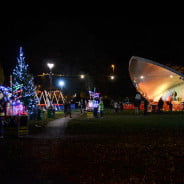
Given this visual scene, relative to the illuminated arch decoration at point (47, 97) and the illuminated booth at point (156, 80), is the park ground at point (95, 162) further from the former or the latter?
the illuminated arch decoration at point (47, 97)

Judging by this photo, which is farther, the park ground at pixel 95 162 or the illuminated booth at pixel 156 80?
the illuminated booth at pixel 156 80

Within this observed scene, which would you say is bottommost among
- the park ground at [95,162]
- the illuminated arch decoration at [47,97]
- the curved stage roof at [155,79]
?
the park ground at [95,162]

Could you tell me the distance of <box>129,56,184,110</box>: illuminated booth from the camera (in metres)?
45.6

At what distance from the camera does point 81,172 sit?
805 centimetres

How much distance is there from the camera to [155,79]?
53.7 metres

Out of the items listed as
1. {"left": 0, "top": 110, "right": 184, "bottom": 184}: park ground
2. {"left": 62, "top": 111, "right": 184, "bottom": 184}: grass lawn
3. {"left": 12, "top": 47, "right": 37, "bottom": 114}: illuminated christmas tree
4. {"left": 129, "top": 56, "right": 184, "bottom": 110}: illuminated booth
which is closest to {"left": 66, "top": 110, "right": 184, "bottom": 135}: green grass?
{"left": 62, "top": 111, "right": 184, "bottom": 184}: grass lawn

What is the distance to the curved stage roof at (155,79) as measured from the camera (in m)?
46.5

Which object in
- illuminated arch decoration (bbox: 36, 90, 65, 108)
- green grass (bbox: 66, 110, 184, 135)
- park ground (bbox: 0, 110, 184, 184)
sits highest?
illuminated arch decoration (bbox: 36, 90, 65, 108)

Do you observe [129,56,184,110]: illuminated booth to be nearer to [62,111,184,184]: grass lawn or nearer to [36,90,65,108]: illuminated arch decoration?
[36,90,65,108]: illuminated arch decoration

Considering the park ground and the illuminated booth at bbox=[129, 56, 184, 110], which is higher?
the illuminated booth at bbox=[129, 56, 184, 110]

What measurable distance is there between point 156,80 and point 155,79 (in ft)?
1.21

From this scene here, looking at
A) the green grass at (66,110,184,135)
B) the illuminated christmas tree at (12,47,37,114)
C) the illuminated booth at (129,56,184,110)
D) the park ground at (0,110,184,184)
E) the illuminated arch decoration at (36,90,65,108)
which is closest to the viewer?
the park ground at (0,110,184,184)

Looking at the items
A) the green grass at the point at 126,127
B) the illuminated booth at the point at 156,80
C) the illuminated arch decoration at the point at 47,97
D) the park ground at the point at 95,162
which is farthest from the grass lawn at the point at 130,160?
the illuminated arch decoration at the point at 47,97

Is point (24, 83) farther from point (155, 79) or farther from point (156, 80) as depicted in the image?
point (156, 80)
